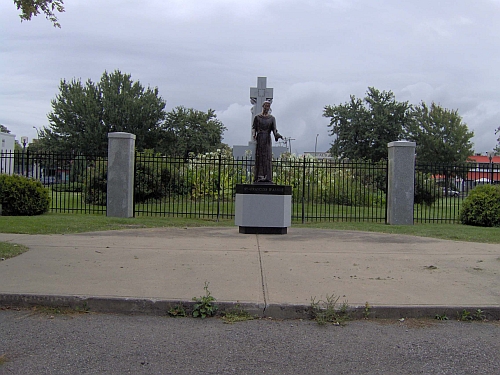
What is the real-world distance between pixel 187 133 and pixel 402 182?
37.5 metres

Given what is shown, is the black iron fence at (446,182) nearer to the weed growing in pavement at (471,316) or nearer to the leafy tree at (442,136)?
the weed growing in pavement at (471,316)

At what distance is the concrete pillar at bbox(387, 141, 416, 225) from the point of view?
14.5 metres

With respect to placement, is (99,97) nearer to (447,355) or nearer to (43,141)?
(43,141)

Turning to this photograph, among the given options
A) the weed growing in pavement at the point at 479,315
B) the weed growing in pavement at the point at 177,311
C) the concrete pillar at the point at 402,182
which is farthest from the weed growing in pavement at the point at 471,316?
the concrete pillar at the point at 402,182

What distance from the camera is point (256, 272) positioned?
7.06 meters

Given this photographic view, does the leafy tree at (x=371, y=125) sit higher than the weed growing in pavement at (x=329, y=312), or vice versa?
the leafy tree at (x=371, y=125)

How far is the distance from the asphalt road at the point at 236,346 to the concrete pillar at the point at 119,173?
364 inches

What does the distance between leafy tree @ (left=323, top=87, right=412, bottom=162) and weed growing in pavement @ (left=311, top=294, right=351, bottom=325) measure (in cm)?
4094

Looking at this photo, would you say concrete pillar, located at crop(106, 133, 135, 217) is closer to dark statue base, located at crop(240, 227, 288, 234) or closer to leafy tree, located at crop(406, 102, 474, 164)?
dark statue base, located at crop(240, 227, 288, 234)

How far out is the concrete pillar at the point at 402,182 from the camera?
47.6ft

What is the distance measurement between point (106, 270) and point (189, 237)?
3719 millimetres

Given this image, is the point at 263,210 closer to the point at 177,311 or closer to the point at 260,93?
the point at 177,311

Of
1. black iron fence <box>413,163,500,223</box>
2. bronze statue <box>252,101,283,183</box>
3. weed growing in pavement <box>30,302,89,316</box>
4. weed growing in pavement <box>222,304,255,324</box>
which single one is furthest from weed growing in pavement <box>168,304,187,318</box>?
black iron fence <box>413,163,500,223</box>

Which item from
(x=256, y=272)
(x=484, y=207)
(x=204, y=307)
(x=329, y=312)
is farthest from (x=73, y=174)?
(x=329, y=312)
